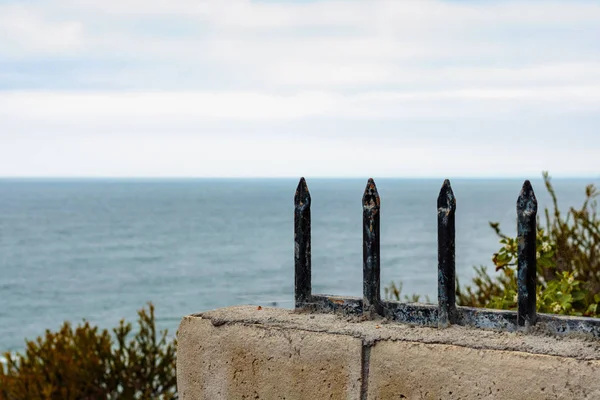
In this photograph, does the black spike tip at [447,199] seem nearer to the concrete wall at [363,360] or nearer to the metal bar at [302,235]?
the concrete wall at [363,360]

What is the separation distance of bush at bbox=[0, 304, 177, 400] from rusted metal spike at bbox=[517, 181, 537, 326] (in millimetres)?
6913

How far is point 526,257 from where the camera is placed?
7.67ft

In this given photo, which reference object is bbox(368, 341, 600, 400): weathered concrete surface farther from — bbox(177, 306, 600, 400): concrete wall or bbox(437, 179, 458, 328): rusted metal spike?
bbox(437, 179, 458, 328): rusted metal spike

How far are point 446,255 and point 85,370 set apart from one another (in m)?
7.67

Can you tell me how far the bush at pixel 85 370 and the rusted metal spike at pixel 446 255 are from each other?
6690mm

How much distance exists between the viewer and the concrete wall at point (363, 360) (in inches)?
87.0

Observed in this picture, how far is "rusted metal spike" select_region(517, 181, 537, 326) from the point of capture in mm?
2303

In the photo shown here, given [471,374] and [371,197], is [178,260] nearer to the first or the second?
[371,197]

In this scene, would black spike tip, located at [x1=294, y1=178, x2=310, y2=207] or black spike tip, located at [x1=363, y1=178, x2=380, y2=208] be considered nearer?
black spike tip, located at [x1=363, y1=178, x2=380, y2=208]

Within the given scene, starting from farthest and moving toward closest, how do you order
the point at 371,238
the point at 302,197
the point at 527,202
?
the point at 302,197, the point at 371,238, the point at 527,202

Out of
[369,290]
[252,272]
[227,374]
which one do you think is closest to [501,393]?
[369,290]

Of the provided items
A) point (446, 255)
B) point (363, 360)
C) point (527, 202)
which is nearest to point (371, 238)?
point (446, 255)

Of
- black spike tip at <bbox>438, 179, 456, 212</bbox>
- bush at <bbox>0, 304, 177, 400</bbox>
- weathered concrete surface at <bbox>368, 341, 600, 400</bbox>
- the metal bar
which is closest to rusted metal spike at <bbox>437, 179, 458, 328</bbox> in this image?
black spike tip at <bbox>438, 179, 456, 212</bbox>

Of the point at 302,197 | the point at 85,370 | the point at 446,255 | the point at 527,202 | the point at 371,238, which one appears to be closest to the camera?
the point at 527,202
